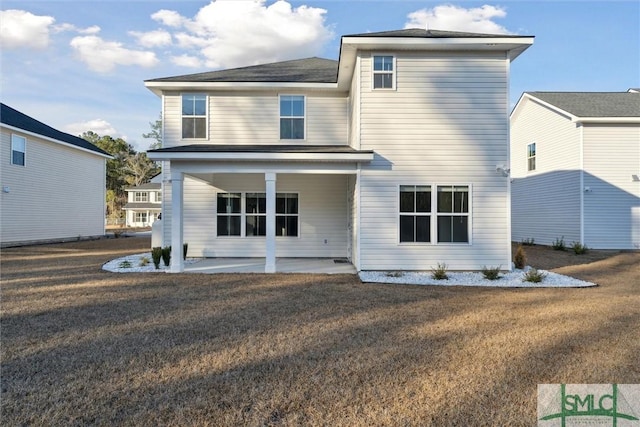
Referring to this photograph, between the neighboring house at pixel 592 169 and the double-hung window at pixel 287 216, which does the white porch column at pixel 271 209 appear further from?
the neighboring house at pixel 592 169

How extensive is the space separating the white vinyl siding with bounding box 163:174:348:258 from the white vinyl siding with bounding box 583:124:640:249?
10.1 meters

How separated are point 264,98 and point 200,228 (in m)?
4.61

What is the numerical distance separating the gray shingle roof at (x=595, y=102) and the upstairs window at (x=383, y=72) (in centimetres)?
999

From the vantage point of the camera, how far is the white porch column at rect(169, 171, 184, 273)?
9.28 m

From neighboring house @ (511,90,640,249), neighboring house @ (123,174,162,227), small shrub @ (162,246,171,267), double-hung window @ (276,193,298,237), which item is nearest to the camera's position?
small shrub @ (162,246,171,267)

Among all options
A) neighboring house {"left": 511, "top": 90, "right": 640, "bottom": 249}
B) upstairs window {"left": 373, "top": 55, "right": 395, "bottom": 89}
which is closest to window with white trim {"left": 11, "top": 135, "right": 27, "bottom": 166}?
upstairs window {"left": 373, "top": 55, "right": 395, "bottom": 89}

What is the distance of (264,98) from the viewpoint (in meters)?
12.0

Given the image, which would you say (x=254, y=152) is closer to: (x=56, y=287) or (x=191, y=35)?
(x=56, y=287)

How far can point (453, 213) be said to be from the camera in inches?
370

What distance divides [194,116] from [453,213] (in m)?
8.27

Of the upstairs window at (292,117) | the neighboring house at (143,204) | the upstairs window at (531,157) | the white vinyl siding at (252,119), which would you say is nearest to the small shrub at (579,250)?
the upstairs window at (531,157)

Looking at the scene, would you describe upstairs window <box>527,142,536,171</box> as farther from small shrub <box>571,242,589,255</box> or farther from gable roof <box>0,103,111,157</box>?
gable roof <box>0,103,111,157</box>

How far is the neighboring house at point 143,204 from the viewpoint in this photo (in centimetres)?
4128

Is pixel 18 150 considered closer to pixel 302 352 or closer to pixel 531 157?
pixel 302 352
